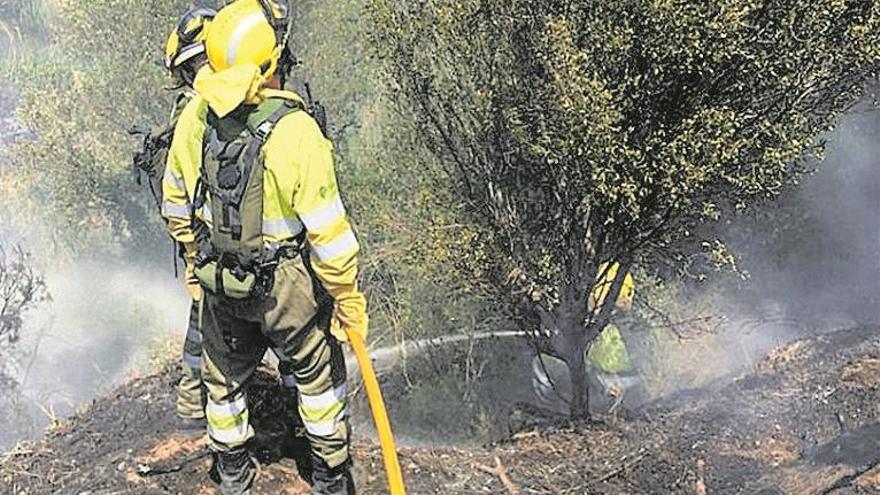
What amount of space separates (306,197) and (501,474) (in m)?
2.62

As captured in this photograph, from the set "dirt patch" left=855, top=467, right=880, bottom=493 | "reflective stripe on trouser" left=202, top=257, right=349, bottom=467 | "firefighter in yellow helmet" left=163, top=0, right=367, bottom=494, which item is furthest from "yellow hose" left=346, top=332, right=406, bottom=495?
"dirt patch" left=855, top=467, right=880, bottom=493

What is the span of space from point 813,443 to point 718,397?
8.26 ft

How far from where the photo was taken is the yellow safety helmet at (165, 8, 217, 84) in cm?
471

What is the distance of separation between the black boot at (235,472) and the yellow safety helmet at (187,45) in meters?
1.91

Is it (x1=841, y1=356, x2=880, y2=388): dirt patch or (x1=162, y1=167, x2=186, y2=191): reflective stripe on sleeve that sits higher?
(x1=162, y1=167, x2=186, y2=191): reflective stripe on sleeve

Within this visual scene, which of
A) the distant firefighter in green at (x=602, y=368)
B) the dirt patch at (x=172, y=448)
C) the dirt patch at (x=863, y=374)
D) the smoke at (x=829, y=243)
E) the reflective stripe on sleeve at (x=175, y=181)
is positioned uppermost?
the smoke at (x=829, y=243)

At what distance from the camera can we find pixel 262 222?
12.7 feet

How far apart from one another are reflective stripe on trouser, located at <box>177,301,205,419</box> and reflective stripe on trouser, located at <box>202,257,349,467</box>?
580 mm

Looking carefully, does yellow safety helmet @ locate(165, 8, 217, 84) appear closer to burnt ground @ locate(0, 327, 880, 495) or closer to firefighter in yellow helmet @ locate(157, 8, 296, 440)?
firefighter in yellow helmet @ locate(157, 8, 296, 440)

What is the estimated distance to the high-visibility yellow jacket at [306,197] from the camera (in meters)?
3.73

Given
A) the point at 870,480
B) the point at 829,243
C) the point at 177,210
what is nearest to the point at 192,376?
the point at 177,210

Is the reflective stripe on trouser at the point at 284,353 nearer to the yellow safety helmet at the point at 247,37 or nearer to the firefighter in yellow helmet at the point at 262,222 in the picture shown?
the firefighter in yellow helmet at the point at 262,222

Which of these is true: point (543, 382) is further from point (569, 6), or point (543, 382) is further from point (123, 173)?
point (123, 173)

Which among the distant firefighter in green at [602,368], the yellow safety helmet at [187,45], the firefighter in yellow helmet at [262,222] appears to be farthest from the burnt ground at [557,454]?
the distant firefighter in green at [602,368]
